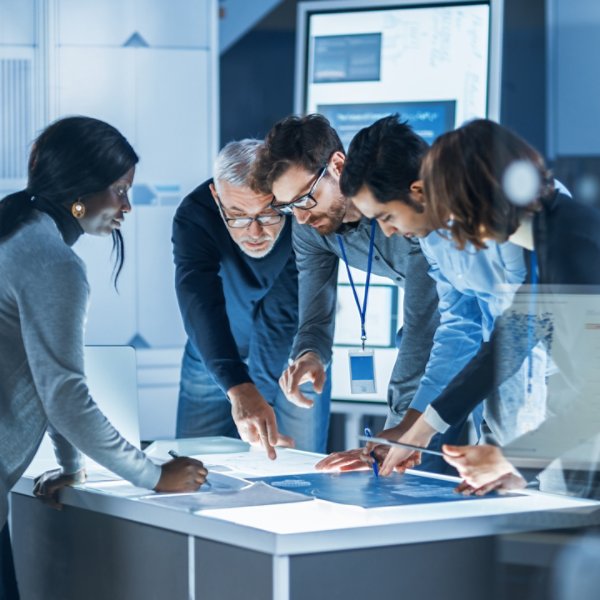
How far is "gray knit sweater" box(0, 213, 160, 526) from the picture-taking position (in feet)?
6.46

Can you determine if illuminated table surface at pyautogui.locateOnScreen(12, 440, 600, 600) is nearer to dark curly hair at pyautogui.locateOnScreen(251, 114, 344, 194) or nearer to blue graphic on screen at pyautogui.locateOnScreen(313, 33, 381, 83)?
dark curly hair at pyautogui.locateOnScreen(251, 114, 344, 194)

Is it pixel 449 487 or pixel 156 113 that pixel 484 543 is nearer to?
pixel 449 487

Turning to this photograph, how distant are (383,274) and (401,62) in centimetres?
151

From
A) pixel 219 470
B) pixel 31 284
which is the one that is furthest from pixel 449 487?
pixel 31 284

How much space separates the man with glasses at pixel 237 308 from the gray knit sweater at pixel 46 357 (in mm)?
477

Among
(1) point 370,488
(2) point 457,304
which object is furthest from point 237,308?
(1) point 370,488

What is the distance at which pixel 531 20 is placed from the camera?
4.32 m

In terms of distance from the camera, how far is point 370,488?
81.4 inches

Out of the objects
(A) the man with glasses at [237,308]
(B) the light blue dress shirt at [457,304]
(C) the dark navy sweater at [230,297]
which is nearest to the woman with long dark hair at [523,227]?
(B) the light blue dress shirt at [457,304]

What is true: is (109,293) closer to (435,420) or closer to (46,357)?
(46,357)

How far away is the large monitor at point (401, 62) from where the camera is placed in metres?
3.82

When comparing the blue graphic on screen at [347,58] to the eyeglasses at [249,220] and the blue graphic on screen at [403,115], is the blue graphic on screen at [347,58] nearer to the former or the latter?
the blue graphic on screen at [403,115]

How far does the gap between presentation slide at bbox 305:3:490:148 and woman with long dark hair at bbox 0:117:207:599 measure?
191 centimetres

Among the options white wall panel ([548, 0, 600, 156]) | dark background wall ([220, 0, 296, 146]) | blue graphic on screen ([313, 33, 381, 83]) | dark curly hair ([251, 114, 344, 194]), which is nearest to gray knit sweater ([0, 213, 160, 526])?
dark curly hair ([251, 114, 344, 194])
